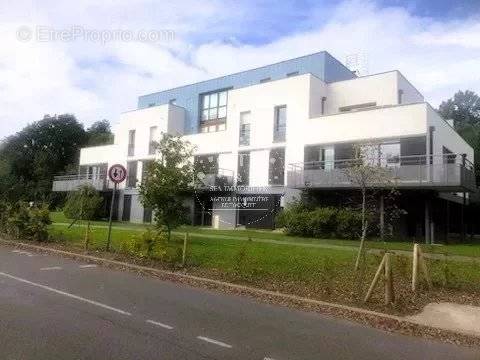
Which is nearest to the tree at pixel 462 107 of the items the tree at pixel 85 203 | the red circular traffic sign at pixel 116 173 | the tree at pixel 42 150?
the tree at pixel 85 203

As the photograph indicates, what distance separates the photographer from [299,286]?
32.8 ft

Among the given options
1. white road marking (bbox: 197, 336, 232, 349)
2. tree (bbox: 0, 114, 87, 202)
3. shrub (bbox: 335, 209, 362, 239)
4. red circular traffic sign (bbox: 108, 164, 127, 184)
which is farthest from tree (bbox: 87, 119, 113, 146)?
white road marking (bbox: 197, 336, 232, 349)

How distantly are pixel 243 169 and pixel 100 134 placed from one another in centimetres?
4425

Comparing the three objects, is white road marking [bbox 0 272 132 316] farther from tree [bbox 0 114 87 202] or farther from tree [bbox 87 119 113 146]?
tree [bbox 87 119 113 146]

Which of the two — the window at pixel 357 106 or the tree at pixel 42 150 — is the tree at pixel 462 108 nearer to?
the window at pixel 357 106

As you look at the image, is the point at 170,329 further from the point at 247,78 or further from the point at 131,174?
the point at 131,174

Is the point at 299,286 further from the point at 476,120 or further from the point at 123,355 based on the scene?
the point at 476,120

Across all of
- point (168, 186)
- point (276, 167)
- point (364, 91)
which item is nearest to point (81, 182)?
point (276, 167)

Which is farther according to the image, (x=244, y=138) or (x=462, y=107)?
(x=462, y=107)

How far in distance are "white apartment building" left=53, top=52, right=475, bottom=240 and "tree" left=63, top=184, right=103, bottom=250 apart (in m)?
1.75

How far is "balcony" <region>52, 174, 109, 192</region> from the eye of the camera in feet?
137

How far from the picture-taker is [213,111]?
41188mm

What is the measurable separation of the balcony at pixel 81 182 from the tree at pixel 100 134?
18.4 meters

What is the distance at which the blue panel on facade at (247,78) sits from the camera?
1351 inches
